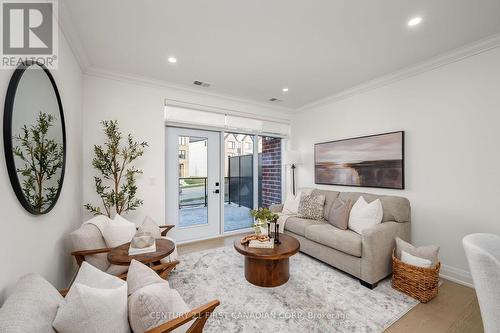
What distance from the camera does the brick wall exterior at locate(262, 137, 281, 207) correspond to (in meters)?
5.19

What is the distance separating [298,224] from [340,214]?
65cm

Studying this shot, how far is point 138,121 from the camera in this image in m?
3.32

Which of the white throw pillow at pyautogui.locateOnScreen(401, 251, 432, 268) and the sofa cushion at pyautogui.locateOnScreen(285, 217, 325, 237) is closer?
the white throw pillow at pyautogui.locateOnScreen(401, 251, 432, 268)

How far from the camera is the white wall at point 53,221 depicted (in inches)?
48.2

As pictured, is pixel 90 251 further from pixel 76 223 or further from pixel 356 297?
pixel 356 297

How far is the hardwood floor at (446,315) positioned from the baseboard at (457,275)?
95 millimetres

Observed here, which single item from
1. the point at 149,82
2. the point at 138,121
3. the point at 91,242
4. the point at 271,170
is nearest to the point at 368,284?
the point at 91,242

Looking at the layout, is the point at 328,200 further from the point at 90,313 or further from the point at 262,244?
the point at 90,313

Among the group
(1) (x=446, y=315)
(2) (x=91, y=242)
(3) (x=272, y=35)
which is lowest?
(1) (x=446, y=315)

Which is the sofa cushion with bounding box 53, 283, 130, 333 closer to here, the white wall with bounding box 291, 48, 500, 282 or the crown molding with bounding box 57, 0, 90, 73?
the crown molding with bounding box 57, 0, 90, 73

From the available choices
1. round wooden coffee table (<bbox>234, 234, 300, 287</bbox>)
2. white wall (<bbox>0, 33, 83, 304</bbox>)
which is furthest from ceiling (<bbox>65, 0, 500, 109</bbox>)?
round wooden coffee table (<bbox>234, 234, 300, 287</bbox>)

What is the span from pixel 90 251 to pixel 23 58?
5.23 ft

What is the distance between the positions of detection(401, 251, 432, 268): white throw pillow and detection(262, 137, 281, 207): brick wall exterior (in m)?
3.01

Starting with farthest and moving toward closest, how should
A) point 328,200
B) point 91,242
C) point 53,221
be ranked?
point 328,200
point 91,242
point 53,221
